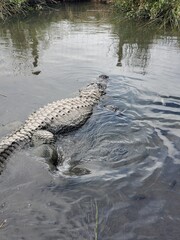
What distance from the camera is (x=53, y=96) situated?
7121mm

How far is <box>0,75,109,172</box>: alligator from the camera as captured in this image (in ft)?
16.0

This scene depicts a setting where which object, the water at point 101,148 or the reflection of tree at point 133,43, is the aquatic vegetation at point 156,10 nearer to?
the reflection of tree at point 133,43

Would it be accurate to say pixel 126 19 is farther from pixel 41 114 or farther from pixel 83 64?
pixel 41 114

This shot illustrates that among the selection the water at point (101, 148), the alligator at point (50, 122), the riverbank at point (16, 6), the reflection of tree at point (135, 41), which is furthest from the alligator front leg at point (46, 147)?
the riverbank at point (16, 6)

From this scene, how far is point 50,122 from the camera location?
18.3 feet

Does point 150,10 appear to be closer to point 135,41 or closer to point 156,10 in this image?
point 156,10

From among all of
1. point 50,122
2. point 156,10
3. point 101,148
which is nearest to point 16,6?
point 156,10

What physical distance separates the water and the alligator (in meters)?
0.15

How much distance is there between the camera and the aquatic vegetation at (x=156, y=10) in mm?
11906

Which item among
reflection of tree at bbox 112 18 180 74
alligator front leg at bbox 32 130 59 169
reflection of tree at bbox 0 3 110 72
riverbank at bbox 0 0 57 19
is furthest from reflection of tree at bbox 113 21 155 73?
riverbank at bbox 0 0 57 19

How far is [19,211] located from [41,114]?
2.33m

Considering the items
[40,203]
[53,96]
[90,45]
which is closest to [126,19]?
[90,45]

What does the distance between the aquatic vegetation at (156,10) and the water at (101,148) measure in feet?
5.16

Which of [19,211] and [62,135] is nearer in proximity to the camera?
[19,211]
